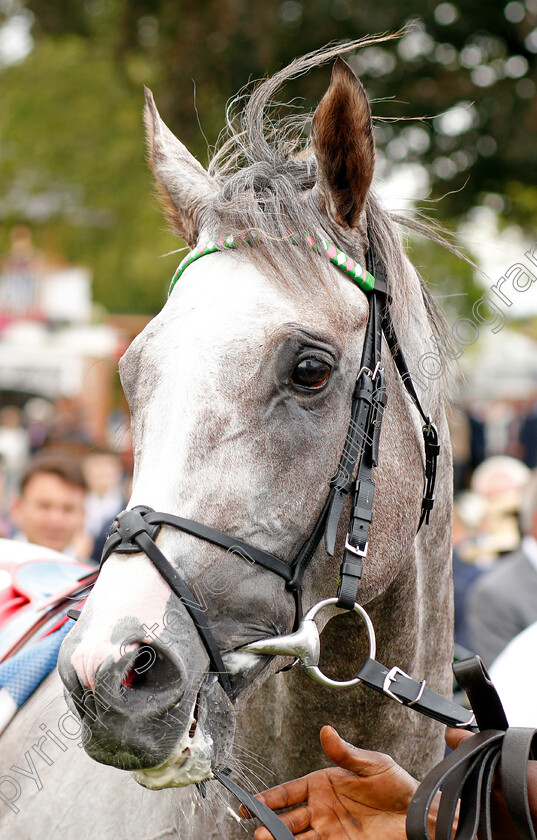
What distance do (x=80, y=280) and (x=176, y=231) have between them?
29.5m

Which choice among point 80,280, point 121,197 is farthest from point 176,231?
point 80,280

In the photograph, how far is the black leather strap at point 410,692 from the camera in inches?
80.7

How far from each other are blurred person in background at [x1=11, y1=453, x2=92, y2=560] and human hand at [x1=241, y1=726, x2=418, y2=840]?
4.09 meters

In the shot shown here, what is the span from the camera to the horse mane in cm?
214

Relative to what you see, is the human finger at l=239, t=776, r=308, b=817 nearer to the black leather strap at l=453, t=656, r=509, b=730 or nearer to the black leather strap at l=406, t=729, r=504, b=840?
the black leather strap at l=406, t=729, r=504, b=840

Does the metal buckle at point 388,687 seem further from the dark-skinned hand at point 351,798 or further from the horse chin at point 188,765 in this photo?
the horse chin at point 188,765

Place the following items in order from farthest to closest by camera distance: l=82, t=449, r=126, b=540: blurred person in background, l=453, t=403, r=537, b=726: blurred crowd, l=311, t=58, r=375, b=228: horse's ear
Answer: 1. l=82, t=449, r=126, b=540: blurred person in background
2. l=453, t=403, r=537, b=726: blurred crowd
3. l=311, t=58, r=375, b=228: horse's ear

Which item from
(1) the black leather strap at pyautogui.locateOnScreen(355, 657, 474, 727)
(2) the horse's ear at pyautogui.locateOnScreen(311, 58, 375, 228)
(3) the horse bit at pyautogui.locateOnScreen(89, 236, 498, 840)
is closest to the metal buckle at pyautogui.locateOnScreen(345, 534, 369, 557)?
(3) the horse bit at pyautogui.locateOnScreen(89, 236, 498, 840)

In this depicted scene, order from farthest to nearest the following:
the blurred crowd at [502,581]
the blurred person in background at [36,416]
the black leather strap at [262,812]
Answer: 1. the blurred person in background at [36,416]
2. the blurred crowd at [502,581]
3. the black leather strap at [262,812]

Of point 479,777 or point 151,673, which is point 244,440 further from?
point 479,777

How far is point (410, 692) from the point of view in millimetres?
2082

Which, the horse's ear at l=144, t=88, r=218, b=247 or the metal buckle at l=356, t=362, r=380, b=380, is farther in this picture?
the horse's ear at l=144, t=88, r=218, b=247

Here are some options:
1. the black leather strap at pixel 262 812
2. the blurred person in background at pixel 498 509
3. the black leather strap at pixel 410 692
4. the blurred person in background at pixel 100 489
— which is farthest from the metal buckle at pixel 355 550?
the blurred person in background at pixel 100 489

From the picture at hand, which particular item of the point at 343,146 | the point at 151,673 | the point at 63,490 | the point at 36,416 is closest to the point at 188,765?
the point at 151,673
